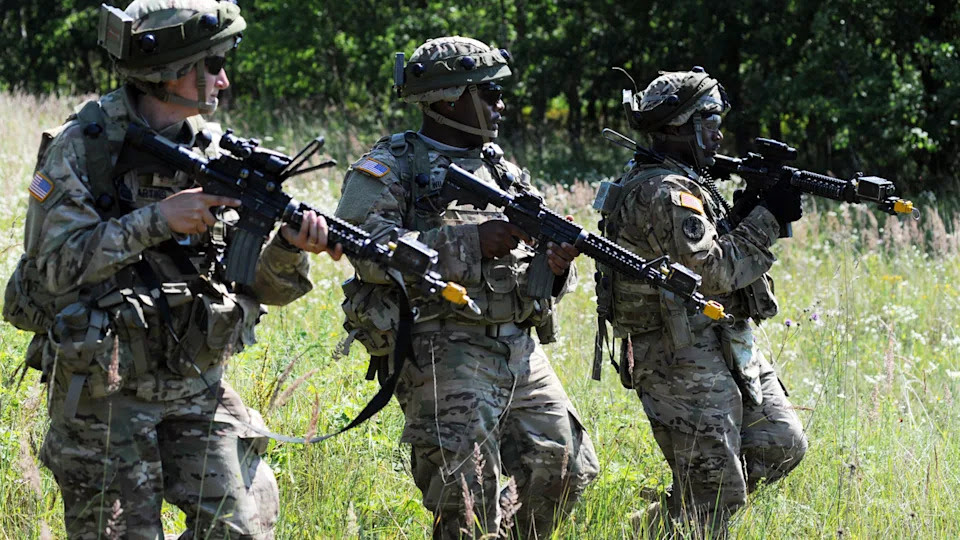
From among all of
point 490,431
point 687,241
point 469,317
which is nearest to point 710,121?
point 687,241

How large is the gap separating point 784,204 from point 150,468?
9.15 ft

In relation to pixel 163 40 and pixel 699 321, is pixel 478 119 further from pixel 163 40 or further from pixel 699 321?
pixel 163 40

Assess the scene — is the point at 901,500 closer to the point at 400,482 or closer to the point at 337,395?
the point at 400,482

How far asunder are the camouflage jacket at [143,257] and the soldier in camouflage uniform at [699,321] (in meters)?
1.63

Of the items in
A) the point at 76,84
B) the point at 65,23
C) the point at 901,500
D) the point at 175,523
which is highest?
the point at 901,500

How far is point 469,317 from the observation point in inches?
159

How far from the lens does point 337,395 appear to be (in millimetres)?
5453

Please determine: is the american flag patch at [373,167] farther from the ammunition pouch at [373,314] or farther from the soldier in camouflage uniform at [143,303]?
A: the soldier in camouflage uniform at [143,303]

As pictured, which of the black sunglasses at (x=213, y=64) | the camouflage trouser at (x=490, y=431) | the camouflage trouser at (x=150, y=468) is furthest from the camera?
the camouflage trouser at (x=490, y=431)

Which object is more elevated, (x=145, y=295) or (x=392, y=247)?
(x=392, y=247)

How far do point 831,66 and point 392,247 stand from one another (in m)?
12.1

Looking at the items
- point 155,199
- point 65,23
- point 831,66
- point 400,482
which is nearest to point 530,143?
point 831,66

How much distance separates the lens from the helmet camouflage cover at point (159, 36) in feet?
10.6

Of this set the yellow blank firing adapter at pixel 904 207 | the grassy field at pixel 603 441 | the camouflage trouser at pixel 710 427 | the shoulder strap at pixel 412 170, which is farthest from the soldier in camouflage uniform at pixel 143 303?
the yellow blank firing adapter at pixel 904 207
